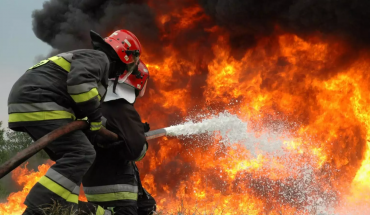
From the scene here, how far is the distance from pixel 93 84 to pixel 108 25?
798 cm

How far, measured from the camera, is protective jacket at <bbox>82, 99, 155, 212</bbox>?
3.61 meters

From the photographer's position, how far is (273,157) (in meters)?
8.70

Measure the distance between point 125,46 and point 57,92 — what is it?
3.30 ft

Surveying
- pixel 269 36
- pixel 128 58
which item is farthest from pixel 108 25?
pixel 128 58

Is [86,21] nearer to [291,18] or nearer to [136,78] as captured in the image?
[291,18]

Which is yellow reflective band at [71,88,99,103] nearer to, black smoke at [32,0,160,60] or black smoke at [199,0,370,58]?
black smoke at [199,0,370,58]

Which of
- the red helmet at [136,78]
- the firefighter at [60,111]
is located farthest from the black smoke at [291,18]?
the firefighter at [60,111]

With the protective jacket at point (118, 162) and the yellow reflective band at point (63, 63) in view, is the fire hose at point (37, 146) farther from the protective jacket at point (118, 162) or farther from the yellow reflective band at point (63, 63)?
the protective jacket at point (118, 162)

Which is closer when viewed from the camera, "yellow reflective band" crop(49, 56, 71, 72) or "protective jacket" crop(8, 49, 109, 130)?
"protective jacket" crop(8, 49, 109, 130)

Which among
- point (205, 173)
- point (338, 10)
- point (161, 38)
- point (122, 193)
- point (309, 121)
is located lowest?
point (205, 173)

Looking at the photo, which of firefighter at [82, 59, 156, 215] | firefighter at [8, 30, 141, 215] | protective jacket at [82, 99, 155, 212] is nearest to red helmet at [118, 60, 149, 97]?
firefighter at [82, 59, 156, 215]

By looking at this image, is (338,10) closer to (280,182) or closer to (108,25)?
(280,182)

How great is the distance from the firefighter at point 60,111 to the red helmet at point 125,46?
559 mm

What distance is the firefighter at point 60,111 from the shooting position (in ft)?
9.42
